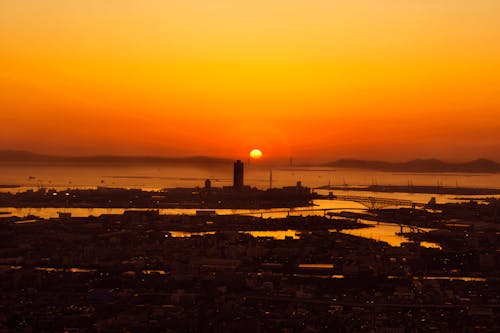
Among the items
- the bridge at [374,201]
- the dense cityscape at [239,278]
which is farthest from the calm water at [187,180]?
the dense cityscape at [239,278]

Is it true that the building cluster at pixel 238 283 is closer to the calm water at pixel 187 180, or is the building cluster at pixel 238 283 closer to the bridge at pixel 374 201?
the bridge at pixel 374 201

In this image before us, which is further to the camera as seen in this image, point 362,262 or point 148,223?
point 148,223

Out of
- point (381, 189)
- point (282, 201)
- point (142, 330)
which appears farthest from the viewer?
point (381, 189)

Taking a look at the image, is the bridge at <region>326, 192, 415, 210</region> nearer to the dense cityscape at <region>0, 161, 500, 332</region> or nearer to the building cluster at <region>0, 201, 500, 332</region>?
the dense cityscape at <region>0, 161, 500, 332</region>

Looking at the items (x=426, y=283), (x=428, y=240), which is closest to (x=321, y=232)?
(x=428, y=240)

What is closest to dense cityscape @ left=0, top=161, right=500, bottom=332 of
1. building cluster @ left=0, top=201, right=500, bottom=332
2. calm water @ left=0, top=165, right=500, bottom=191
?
building cluster @ left=0, top=201, right=500, bottom=332

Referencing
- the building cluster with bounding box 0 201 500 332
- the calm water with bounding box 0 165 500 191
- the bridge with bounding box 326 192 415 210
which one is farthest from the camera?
the calm water with bounding box 0 165 500 191

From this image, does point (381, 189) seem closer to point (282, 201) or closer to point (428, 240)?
point (282, 201)

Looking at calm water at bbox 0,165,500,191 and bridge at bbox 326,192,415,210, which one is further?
calm water at bbox 0,165,500,191
